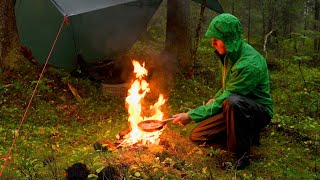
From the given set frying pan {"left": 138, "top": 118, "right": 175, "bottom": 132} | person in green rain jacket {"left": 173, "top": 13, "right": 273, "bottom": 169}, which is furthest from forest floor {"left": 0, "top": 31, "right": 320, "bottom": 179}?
person in green rain jacket {"left": 173, "top": 13, "right": 273, "bottom": 169}

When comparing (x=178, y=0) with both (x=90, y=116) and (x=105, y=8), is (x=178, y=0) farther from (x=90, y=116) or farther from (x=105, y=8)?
(x=90, y=116)

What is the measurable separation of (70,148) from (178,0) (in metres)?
4.23

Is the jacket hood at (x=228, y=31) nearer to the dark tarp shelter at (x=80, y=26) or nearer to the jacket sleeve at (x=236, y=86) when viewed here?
the jacket sleeve at (x=236, y=86)

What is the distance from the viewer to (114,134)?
16.8 feet

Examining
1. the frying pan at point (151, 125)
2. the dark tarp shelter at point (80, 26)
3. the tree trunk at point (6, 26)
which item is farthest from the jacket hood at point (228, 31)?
the tree trunk at point (6, 26)

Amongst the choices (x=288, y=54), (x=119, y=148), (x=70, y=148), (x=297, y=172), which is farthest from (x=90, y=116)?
(x=288, y=54)

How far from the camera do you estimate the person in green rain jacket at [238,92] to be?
393cm

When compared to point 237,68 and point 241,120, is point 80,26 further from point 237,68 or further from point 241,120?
point 241,120

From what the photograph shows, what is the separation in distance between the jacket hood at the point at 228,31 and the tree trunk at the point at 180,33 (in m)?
3.49

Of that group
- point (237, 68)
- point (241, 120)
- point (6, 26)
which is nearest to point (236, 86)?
point (237, 68)

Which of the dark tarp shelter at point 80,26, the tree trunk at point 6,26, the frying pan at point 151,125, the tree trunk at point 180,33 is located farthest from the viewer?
the tree trunk at point 180,33

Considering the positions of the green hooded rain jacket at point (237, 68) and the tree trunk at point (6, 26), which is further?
the tree trunk at point (6, 26)

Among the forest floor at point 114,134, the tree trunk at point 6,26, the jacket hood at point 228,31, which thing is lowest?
the forest floor at point 114,134

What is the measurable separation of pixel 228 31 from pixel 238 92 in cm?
69
